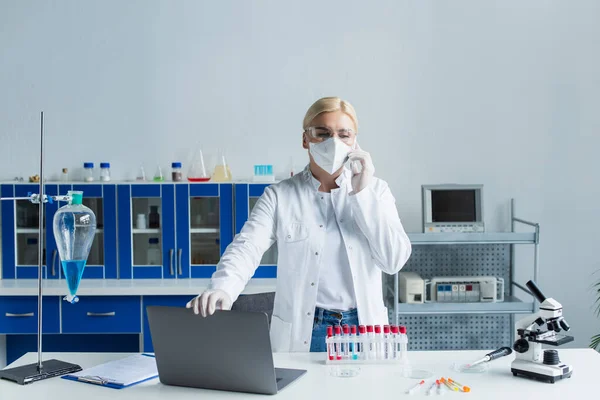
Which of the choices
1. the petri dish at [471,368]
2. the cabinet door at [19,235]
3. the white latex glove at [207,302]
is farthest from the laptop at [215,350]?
the cabinet door at [19,235]

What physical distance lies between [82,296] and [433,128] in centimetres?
231

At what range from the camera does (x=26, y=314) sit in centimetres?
356

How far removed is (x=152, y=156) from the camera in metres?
4.05

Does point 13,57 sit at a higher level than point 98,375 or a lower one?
higher

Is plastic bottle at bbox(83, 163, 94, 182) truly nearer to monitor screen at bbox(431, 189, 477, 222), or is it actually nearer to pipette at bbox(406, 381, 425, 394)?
monitor screen at bbox(431, 189, 477, 222)

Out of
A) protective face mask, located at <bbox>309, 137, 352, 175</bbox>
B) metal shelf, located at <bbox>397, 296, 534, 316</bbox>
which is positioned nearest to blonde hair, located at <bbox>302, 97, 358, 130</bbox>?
→ protective face mask, located at <bbox>309, 137, 352, 175</bbox>

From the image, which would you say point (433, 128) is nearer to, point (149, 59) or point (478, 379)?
point (149, 59)

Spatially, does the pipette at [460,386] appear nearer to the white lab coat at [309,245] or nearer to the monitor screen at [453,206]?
the white lab coat at [309,245]

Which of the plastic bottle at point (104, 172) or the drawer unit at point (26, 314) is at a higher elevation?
the plastic bottle at point (104, 172)

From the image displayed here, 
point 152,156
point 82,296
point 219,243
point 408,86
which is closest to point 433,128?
point 408,86

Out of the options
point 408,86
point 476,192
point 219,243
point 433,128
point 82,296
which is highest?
point 408,86

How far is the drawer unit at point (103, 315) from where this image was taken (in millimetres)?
3578

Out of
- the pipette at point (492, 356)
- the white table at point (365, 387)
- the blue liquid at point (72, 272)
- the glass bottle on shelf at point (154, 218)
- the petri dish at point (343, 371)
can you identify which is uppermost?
the glass bottle on shelf at point (154, 218)

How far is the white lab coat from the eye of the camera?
219 centimetres
